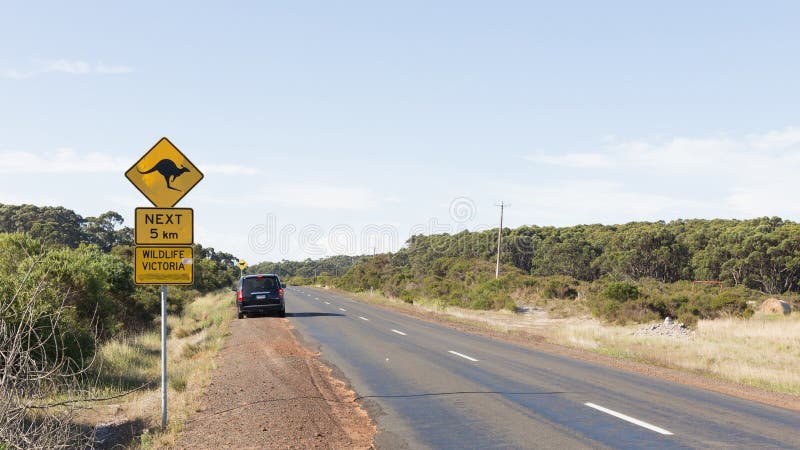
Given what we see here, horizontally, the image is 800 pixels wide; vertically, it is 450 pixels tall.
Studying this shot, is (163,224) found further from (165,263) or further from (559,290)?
(559,290)

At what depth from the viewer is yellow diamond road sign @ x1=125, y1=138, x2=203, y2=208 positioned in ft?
27.2

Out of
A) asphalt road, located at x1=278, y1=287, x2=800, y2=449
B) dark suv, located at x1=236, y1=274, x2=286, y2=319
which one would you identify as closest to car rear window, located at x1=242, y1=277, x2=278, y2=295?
dark suv, located at x1=236, y1=274, x2=286, y2=319

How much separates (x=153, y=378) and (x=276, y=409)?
7.01 m

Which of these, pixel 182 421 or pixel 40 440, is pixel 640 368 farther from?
pixel 40 440

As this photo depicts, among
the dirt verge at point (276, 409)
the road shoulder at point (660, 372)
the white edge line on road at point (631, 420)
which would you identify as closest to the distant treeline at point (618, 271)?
the road shoulder at point (660, 372)

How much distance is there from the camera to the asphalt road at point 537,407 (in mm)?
7719

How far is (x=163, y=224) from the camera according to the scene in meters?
8.31

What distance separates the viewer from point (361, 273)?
9469 centimetres

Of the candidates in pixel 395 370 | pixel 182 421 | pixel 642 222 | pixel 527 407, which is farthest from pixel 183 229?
pixel 642 222

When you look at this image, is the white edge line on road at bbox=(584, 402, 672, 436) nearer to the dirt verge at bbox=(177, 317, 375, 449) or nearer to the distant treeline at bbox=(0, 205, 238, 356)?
the dirt verge at bbox=(177, 317, 375, 449)

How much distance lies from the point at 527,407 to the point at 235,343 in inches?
440

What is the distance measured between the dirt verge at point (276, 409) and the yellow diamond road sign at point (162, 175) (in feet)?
9.86

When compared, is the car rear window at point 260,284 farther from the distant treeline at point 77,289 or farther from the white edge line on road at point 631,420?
the white edge line on road at point 631,420

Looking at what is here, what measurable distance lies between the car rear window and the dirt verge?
13.0 m
